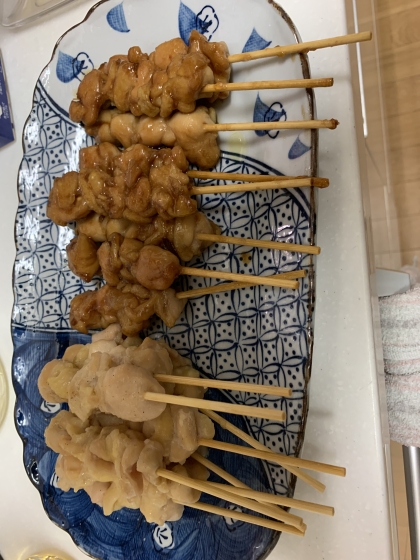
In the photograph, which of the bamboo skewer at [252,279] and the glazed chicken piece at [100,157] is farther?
the glazed chicken piece at [100,157]

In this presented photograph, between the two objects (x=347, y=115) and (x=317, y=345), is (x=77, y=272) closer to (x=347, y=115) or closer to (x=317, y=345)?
(x=317, y=345)

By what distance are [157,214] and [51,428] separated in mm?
920

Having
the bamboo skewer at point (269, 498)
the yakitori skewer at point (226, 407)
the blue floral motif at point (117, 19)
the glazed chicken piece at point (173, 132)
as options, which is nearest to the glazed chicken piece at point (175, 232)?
the glazed chicken piece at point (173, 132)

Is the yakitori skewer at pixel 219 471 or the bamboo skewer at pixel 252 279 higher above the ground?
the bamboo skewer at pixel 252 279

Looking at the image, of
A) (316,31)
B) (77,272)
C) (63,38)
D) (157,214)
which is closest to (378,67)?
(316,31)

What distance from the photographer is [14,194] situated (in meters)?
2.37

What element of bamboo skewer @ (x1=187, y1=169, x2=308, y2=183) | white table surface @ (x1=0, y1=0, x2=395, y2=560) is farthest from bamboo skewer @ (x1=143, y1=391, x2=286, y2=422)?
bamboo skewer @ (x1=187, y1=169, x2=308, y2=183)

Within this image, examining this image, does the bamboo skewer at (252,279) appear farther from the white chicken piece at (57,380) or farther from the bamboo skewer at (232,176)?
the white chicken piece at (57,380)

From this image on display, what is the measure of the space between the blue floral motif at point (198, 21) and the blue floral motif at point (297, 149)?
59cm

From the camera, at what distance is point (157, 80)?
1.53m

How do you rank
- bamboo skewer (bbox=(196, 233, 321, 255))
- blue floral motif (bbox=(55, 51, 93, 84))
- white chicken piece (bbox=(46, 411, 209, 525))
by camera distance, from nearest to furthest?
bamboo skewer (bbox=(196, 233, 321, 255)) < white chicken piece (bbox=(46, 411, 209, 525)) < blue floral motif (bbox=(55, 51, 93, 84))

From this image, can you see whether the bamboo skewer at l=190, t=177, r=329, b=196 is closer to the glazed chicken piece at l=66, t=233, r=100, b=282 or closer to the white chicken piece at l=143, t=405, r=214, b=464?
the glazed chicken piece at l=66, t=233, r=100, b=282

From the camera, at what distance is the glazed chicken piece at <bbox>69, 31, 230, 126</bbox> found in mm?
1460

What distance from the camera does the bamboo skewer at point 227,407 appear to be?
3.33ft
